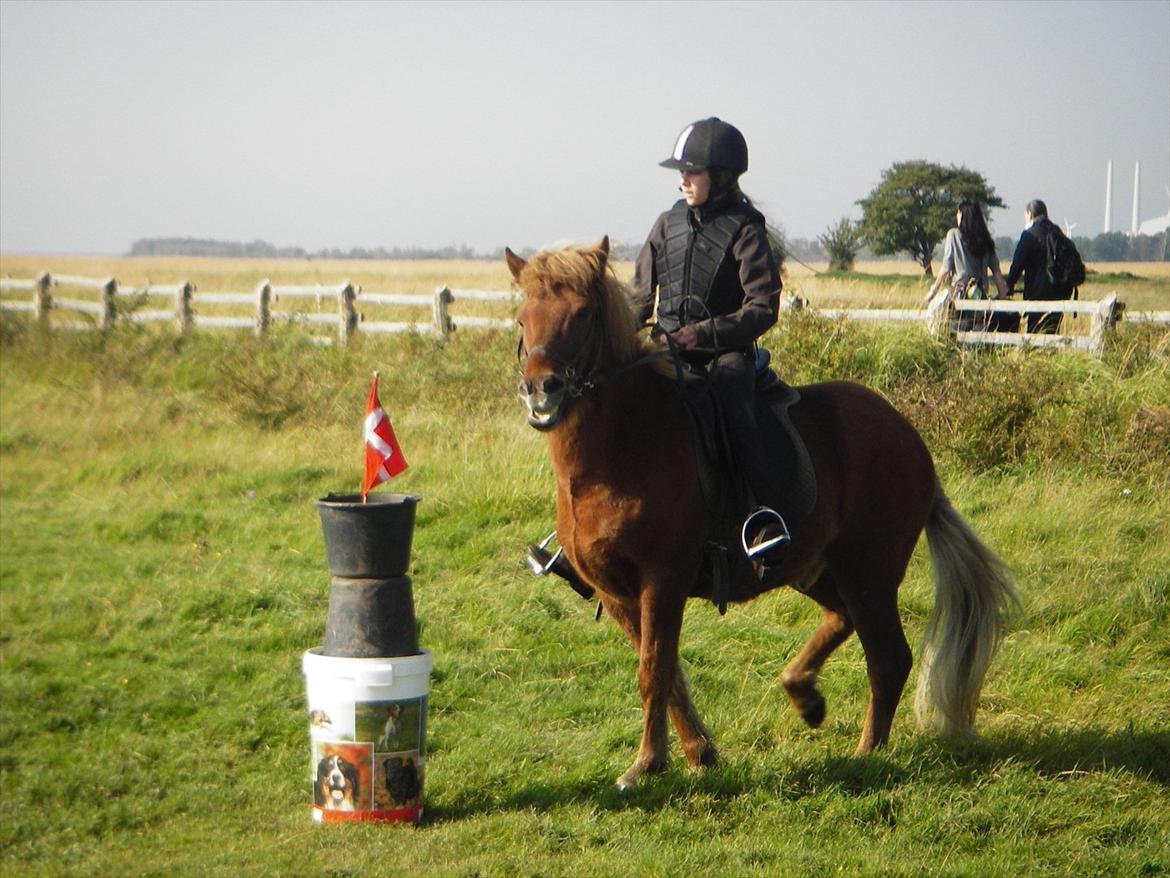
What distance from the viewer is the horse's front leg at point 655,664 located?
16.8 ft

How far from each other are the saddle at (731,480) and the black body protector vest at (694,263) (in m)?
0.34

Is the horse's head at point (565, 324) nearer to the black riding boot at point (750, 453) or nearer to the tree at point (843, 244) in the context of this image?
the black riding boot at point (750, 453)

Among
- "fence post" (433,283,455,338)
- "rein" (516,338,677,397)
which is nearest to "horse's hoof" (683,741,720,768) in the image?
"rein" (516,338,677,397)

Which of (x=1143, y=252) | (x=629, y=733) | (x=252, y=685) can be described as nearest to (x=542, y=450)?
(x=252, y=685)

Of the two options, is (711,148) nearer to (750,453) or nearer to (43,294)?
(750,453)

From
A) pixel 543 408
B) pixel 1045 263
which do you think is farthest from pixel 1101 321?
pixel 543 408

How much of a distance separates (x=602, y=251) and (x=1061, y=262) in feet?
29.5

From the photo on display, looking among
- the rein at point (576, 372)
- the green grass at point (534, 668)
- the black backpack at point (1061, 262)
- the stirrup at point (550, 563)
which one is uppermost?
the black backpack at point (1061, 262)

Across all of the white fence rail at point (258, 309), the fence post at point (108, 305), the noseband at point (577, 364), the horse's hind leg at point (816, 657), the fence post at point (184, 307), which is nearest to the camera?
the noseband at point (577, 364)

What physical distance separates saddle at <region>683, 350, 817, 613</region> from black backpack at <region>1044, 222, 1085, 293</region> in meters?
8.13

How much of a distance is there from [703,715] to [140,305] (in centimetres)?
1824

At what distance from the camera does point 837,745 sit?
6023mm

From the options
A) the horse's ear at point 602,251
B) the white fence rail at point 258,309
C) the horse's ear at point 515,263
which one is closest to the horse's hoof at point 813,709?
the horse's ear at point 602,251

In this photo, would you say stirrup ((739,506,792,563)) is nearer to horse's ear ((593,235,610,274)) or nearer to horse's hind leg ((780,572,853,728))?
horse's hind leg ((780,572,853,728))
